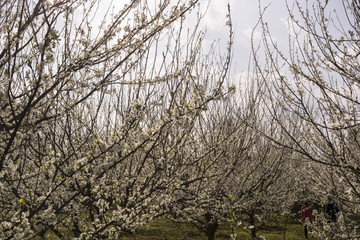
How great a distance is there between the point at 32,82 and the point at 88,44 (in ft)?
2.95

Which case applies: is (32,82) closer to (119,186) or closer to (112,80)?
(112,80)

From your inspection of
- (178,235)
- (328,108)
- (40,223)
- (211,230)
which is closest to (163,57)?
(328,108)

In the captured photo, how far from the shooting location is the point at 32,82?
2846 mm

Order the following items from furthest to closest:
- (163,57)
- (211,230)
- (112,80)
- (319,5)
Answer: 1. (211,230)
2. (163,57)
3. (319,5)
4. (112,80)

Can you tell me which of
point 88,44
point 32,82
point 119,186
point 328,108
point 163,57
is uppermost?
point 163,57

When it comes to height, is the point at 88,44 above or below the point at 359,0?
below

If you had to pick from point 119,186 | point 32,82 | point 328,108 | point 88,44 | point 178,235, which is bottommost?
point 178,235

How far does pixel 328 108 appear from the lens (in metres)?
4.70

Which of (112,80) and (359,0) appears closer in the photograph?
(112,80)

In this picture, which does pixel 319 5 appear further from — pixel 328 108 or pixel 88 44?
pixel 88 44

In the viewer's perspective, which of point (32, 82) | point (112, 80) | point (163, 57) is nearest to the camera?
point (32, 82)

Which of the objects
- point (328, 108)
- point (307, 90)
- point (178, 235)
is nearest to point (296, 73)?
point (307, 90)

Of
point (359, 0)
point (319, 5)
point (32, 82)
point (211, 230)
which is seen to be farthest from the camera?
point (211, 230)

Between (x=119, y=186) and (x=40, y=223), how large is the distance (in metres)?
2.61
